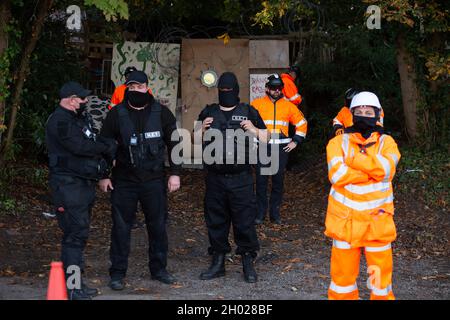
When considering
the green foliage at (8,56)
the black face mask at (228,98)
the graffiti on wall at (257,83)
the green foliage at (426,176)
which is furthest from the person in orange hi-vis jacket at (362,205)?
the graffiti on wall at (257,83)

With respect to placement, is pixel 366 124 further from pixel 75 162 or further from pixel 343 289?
pixel 75 162

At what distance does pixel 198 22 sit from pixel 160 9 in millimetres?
1186

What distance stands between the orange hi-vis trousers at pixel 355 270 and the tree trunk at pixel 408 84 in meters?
6.95

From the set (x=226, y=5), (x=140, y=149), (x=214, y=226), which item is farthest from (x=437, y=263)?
(x=226, y=5)

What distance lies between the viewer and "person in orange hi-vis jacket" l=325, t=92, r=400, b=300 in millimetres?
5859

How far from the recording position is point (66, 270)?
6660mm

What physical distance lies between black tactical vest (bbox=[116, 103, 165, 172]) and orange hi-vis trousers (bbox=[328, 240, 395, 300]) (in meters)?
2.03

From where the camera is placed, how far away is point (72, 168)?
266 inches

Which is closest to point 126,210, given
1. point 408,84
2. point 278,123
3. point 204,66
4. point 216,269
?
point 216,269

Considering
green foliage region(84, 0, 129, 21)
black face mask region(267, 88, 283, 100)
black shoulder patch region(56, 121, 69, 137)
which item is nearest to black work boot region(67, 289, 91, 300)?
black shoulder patch region(56, 121, 69, 137)

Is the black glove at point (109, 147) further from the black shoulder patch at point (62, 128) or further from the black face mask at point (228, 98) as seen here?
the black face mask at point (228, 98)

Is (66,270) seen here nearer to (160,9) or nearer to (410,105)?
(410,105)

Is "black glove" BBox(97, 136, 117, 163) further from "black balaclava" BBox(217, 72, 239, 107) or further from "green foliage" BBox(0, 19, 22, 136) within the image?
"green foliage" BBox(0, 19, 22, 136)
